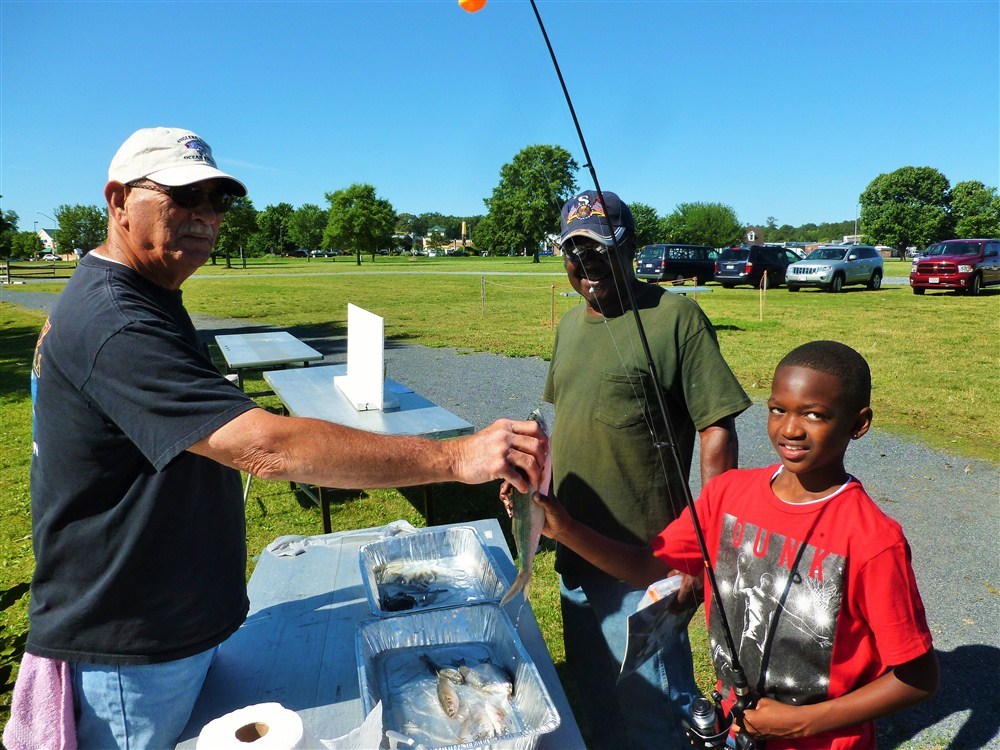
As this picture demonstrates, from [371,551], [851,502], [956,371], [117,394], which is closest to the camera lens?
[117,394]

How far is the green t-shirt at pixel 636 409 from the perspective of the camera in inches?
90.4

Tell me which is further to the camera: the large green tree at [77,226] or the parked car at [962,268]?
the large green tree at [77,226]

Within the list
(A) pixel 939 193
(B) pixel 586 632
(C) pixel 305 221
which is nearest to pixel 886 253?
(A) pixel 939 193

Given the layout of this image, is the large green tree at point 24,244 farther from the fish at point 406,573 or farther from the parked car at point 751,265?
the fish at point 406,573

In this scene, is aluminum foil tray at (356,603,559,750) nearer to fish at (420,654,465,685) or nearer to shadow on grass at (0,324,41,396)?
fish at (420,654,465,685)

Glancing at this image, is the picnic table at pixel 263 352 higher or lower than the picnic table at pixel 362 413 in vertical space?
higher

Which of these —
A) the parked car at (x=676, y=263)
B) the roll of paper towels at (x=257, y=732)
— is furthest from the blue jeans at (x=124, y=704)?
the parked car at (x=676, y=263)

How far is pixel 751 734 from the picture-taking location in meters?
1.62

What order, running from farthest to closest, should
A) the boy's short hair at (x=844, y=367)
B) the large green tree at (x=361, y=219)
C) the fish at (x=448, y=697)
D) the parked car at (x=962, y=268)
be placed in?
1. the large green tree at (x=361, y=219)
2. the parked car at (x=962, y=268)
3. the fish at (x=448, y=697)
4. the boy's short hair at (x=844, y=367)

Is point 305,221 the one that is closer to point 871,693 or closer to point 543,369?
point 543,369

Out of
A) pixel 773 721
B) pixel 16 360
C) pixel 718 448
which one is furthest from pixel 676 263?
pixel 773 721

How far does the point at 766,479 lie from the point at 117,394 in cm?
163

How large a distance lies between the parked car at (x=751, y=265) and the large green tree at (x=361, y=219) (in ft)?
166

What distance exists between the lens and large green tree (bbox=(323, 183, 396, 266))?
72562 mm
